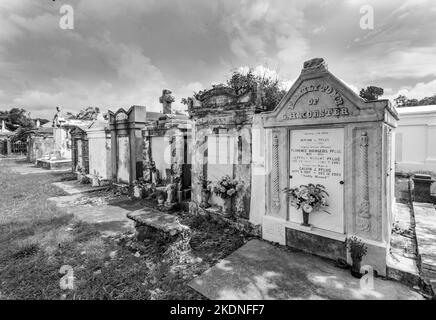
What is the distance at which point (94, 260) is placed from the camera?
157 inches

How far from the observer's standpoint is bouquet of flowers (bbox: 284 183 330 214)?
387 cm

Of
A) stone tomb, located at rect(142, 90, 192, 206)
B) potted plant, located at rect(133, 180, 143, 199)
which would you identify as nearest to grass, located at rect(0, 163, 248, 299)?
stone tomb, located at rect(142, 90, 192, 206)

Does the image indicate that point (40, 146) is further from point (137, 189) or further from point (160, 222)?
point (160, 222)

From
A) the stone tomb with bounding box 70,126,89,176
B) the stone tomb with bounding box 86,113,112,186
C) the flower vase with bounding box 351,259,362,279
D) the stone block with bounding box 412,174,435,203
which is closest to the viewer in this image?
the flower vase with bounding box 351,259,362,279

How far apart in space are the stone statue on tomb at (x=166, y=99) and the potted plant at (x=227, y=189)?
483 centimetres

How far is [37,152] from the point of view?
21.8m

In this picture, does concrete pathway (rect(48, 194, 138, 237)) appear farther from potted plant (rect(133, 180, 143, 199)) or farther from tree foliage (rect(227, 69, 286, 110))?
tree foliage (rect(227, 69, 286, 110))

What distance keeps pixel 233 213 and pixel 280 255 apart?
5.10 ft

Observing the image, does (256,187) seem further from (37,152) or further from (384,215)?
(37,152)

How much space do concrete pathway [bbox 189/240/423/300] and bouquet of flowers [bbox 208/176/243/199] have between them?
1491mm

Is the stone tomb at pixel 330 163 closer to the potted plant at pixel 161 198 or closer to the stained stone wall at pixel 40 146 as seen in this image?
the potted plant at pixel 161 198

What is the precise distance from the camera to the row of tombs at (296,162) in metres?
3.47

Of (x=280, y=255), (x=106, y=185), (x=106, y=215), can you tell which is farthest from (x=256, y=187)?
(x=106, y=185)

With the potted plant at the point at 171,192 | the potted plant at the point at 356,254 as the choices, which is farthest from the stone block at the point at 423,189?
the potted plant at the point at 171,192
